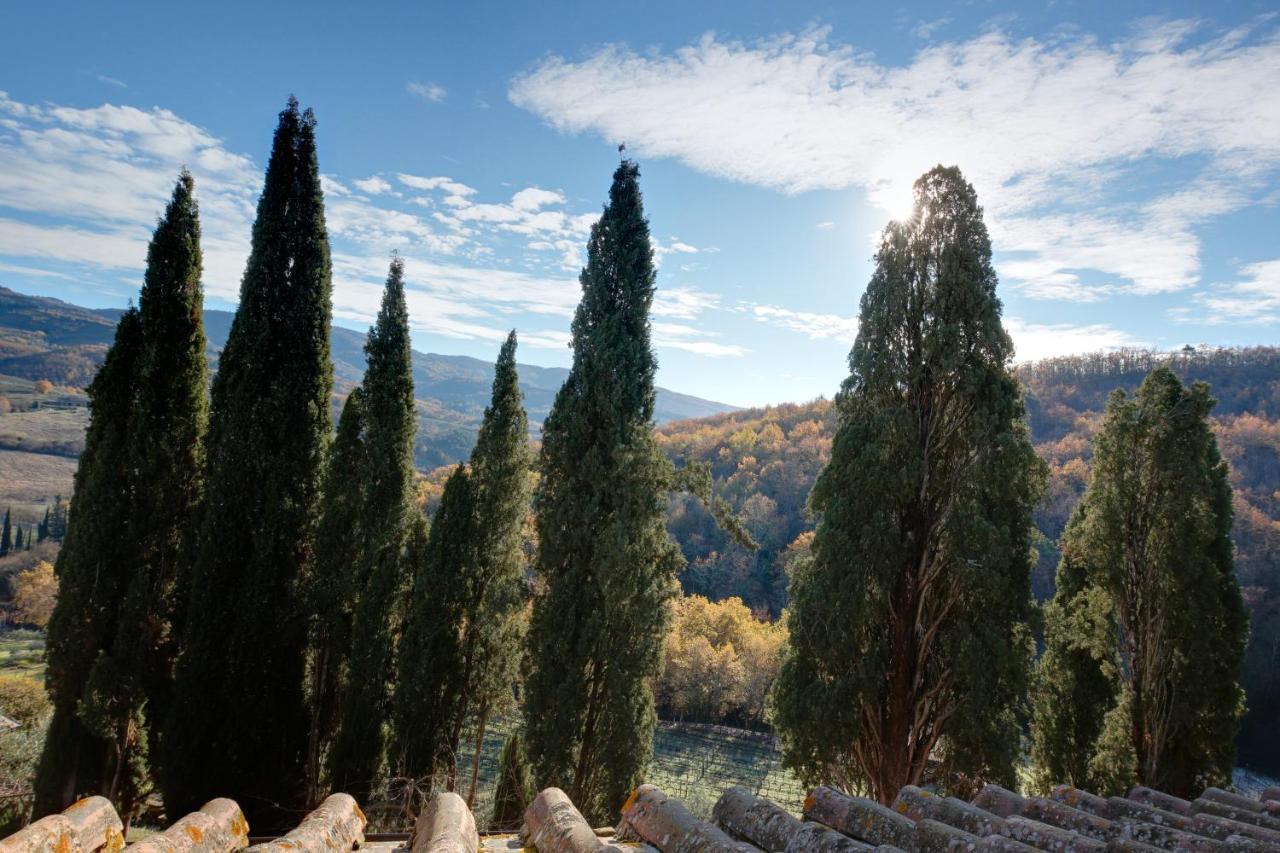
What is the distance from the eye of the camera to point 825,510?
10.3m

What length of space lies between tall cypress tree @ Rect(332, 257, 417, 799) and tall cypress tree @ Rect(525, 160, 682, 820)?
10.3 ft

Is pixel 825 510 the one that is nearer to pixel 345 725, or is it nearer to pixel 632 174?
pixel 632 174

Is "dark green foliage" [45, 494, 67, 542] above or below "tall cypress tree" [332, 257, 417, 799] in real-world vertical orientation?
below

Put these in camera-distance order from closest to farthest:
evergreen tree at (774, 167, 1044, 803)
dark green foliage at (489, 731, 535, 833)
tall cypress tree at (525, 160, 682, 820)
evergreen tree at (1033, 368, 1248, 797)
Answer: evergreen tree at (774, 167, 1044, 803), evergreen tree at (1033, 368, 1248, 797), tall cypress tree at (525, 160, 682, 820), dark green foliage at (489, 731, 535, 833)

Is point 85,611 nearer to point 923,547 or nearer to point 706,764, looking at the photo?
point 923,547

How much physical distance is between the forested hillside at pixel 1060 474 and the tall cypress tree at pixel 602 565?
37.6m

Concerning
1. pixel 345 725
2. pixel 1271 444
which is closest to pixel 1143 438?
pixel 345 725

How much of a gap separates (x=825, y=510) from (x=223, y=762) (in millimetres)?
10516

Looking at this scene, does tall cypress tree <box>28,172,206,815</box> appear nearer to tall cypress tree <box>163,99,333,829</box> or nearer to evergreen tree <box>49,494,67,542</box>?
tall cypress tree <box>163,99,333,829</box>

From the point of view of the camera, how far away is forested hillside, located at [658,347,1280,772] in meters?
52.0

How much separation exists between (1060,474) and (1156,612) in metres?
65.8

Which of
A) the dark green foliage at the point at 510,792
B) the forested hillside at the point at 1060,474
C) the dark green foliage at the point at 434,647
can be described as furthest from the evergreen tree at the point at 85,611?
the forested hillside at the point at 1060,474

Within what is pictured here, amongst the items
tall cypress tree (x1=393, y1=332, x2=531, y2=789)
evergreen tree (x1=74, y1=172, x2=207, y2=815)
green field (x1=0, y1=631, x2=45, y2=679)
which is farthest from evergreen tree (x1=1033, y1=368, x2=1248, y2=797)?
green field (x1=0, y1=631, x2=45, y2=679)

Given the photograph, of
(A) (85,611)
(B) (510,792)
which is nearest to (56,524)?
(A) (85,611)
